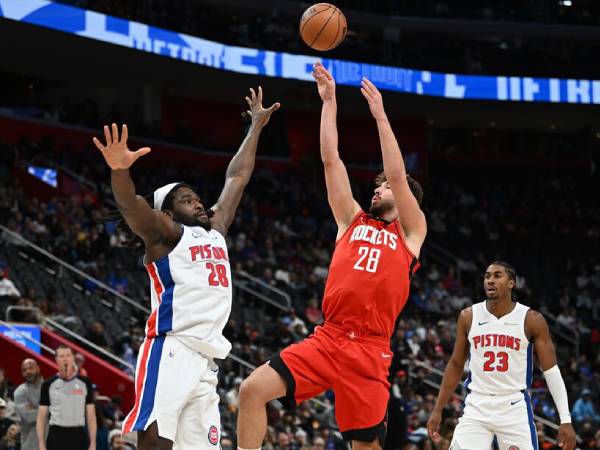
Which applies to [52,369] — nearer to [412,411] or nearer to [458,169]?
[412,411]

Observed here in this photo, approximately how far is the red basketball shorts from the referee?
4240mm

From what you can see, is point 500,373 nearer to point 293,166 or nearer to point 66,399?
point 66,399

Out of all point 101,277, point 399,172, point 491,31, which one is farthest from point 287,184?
point 399,172

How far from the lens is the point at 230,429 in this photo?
15906 millimetres

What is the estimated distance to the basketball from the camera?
352 inches

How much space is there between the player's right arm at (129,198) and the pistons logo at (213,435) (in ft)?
3.84

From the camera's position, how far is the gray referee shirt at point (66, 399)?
1067 cm

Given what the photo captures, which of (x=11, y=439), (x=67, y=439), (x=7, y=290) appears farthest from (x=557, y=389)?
(x=7, y=290)

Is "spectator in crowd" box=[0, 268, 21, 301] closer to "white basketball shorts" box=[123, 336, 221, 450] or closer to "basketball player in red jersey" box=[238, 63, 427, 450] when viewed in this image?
"basketball player in red jersey" box=[238, 63, 427, 450]

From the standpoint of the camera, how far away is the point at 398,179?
23.7 feet

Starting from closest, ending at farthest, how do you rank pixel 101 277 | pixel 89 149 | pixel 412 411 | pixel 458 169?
1. pixel 412 411
2. pixel 101 277
3. pixel 89 149
4. pixel 458 169

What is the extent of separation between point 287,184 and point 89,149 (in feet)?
19.3

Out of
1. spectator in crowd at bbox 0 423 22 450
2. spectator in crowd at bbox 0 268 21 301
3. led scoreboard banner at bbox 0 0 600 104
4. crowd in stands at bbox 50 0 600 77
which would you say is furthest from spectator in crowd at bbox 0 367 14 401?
crowd in stands at bbox 50 0 600 77

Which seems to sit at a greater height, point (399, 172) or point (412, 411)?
point (399, 172)
